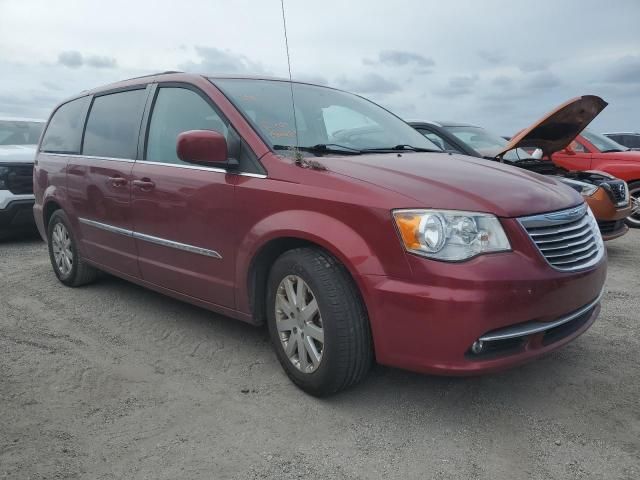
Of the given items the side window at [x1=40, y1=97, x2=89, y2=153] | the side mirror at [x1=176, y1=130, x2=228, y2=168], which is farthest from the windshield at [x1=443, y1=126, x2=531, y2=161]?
the side mirror at [x1=176, y1=130, x2=228, y2=168]

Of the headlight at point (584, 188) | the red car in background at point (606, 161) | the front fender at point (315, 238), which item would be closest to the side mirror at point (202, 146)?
the front fender at point (315, 238)

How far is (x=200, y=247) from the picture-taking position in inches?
132

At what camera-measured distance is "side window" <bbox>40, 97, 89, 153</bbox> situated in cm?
486

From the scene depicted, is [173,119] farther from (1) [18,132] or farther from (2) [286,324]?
(1) [18,132]

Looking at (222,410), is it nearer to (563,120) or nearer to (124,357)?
(124,357)

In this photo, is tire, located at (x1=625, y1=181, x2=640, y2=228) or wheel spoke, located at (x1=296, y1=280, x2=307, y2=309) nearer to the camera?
wheel spoke, located at (x1=296, y1=280, x2=307, y2=309)

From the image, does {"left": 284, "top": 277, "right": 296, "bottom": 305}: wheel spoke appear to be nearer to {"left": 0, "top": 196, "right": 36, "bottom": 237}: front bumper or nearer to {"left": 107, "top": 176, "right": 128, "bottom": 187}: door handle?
{"left": 107, "top": 176, "right": 128, "bottom": 187}: door handle

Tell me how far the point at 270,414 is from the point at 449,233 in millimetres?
1229

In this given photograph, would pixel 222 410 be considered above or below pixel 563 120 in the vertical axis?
below

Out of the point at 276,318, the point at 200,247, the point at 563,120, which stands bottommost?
the point at 276,318

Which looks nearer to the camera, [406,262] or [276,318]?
[406,262]

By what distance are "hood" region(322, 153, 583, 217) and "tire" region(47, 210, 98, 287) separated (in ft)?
9.51

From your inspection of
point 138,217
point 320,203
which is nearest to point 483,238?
point 320,203

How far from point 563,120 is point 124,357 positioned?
198 inches
